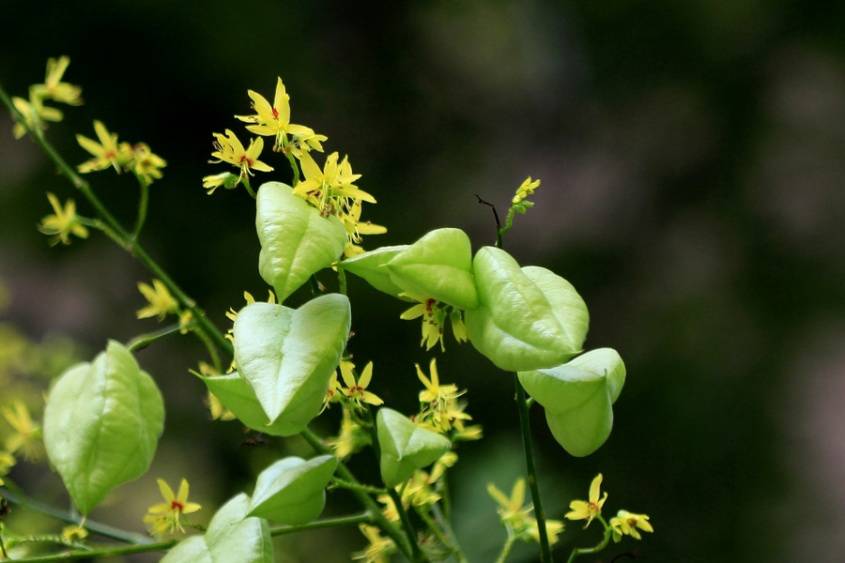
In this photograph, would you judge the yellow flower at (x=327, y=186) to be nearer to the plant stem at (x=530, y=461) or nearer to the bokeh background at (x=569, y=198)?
the plant stem at (x=530, y=461)

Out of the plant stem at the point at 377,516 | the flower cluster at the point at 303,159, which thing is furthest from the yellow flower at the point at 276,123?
the plant stem at the point at 377,516

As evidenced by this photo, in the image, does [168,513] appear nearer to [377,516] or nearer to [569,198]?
[377,516]

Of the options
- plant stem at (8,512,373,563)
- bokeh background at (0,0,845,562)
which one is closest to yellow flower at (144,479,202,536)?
plant stem at (8,512,373,563)

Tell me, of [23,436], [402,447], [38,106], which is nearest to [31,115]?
[38,106]

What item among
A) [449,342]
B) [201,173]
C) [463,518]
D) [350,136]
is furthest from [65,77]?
[463,518]

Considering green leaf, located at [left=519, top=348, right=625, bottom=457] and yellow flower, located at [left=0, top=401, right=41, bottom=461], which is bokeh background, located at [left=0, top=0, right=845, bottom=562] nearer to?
yellow flower, located at [left=0, top=401, right=41, bottom=461]
